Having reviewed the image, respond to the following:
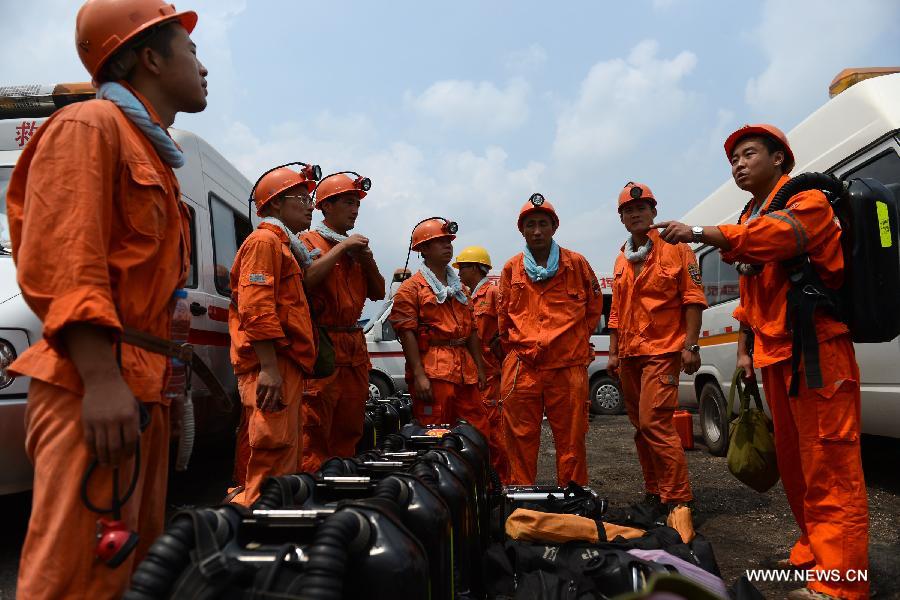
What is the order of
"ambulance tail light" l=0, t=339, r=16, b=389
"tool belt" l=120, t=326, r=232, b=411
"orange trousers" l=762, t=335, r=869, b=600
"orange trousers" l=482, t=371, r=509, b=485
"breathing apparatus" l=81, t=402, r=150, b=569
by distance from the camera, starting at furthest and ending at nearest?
1. "orange trousers" l=482, t=371, r=509, b=485
2. "ambulance tail light" l=0, t=339, r=16, b=389
3. "orange trousers" l=762, t=335, r=869, b=600
4. "tool belt" l=120, t=326, r=232, b=411
5. "breathing apparatus" l=81, t=402, r=150, b=569

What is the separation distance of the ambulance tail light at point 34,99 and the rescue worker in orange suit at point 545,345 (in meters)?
3.52

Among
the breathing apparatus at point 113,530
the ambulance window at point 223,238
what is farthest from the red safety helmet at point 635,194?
the breathing apparatus at point 113,530

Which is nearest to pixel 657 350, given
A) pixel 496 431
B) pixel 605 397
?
pixel 496 431

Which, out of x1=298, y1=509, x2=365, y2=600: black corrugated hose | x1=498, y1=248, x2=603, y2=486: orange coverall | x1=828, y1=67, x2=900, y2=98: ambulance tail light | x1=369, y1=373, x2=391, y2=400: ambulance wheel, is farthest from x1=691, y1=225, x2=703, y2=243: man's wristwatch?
x1=369, y1=373, x2=391, y2=400: ambulance wheel

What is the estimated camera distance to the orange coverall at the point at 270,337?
3.29m

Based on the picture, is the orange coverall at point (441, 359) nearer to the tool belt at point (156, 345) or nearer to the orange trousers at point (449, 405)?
the orange trousers at point (449, 405)

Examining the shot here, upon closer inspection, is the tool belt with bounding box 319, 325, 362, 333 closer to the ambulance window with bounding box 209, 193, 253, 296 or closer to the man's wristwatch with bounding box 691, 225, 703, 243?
the ambulance window with bounding box 209, 193, 253, 296

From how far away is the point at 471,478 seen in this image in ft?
8.71

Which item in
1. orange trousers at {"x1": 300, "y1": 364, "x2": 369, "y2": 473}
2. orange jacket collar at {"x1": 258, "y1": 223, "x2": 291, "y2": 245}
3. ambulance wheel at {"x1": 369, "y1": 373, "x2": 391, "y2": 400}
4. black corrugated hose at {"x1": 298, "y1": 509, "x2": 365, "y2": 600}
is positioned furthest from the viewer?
ambulance wheel at {"x1": 369, "y1": 373, "x2": 391, "y2": 400}

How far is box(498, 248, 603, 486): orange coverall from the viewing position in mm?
4703

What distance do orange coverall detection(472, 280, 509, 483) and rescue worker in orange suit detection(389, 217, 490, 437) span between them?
12.1 inches

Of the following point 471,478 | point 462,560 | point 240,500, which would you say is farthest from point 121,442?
point 240,500

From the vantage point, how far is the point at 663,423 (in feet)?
14.6

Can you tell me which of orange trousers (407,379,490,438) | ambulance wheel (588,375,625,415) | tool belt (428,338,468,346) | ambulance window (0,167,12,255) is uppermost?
ambulance window (0,167,12,255)
